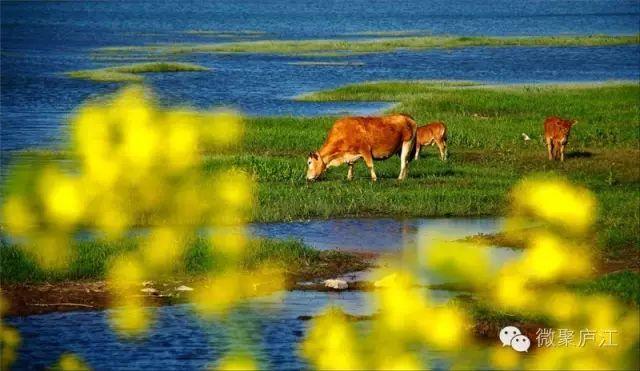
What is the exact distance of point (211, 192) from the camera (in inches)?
965

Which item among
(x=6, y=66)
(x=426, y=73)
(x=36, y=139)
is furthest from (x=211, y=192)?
(x=6, y=66)

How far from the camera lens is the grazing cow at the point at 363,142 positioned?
25656 millimetres

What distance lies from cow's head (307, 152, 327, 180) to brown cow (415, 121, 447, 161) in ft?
10.5

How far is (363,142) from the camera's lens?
1011 inches

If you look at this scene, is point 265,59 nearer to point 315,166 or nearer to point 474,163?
point 474,163

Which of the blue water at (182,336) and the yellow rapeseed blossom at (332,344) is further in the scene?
the blue water at (182,336)

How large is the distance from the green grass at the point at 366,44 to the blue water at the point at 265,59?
2569 mm

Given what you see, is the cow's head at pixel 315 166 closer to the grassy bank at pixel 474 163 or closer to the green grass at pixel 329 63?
the grassy bank at pixel 474 163

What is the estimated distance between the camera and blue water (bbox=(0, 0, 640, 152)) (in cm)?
4431

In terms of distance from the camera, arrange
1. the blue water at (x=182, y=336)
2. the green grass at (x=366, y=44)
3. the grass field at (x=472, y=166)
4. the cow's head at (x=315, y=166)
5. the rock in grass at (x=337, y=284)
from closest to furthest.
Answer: the blue water at (x=182, y=336) < the rock in grass at (x=337, y=284) < the grass field at (x=472, y=166) < the cow's head at (x=315, y=166) < the green grass at (x=366, y=44)

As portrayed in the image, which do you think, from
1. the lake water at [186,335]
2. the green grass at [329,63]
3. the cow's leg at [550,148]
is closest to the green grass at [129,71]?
the green grass at [329,63]

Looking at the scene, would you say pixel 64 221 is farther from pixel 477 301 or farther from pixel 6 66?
pixel 6 66

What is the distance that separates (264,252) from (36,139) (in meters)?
16.7

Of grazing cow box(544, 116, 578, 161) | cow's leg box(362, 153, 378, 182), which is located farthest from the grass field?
grazing cow box(544, 116, 578, 161)
